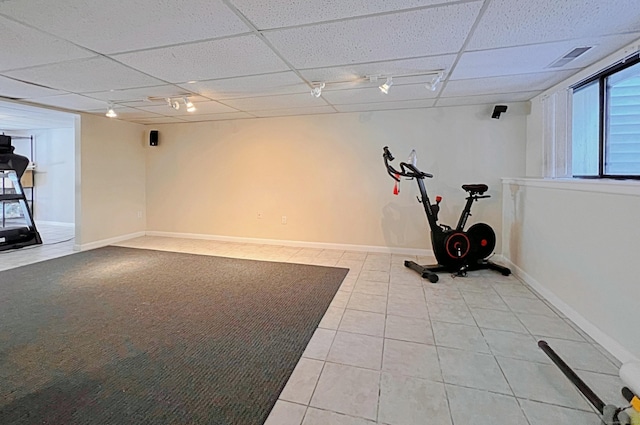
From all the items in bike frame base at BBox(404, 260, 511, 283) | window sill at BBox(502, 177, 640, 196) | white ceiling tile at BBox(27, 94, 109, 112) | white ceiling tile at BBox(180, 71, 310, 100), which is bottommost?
bike frame base at BBox(404, 260, 511, 283)

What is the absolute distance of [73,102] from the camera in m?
4.14

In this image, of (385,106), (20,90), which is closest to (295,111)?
(385,106)

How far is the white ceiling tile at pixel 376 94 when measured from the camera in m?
3.52

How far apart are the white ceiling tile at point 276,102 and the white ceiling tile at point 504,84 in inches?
64.0

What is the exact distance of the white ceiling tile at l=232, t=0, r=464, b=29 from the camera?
5.74 ft

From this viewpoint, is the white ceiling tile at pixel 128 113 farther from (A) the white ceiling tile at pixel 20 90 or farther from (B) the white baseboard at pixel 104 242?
(B) the white baseboard at pixel 104 242

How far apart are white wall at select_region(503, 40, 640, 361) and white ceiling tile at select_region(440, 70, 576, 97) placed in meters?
0.14

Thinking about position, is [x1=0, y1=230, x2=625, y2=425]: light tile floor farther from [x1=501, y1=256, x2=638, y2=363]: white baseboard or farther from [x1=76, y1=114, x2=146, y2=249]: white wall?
[x1=76, y1=114, x2=146, y2=249]: white wall

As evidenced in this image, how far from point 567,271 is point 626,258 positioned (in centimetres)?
71

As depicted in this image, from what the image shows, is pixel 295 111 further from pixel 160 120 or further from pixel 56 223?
pixel 56 223

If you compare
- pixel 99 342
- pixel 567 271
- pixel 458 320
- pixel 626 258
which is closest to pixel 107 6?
pixel 99 342

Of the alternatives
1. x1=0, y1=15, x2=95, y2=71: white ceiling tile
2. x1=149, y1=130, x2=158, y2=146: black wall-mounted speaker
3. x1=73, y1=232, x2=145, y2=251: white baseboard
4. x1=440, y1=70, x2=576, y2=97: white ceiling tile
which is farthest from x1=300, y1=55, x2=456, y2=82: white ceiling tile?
x1=73, y1=232, x2=145, y2=251: white baseboard

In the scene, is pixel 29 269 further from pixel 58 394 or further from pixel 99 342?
pixel 58 394

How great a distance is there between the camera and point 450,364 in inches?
76.9
